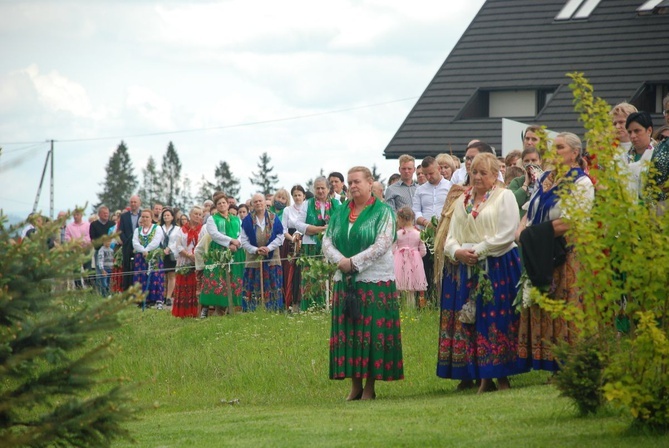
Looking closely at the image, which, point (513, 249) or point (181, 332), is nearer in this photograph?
point (513, 249)

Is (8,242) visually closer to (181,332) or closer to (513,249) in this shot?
(513,249)

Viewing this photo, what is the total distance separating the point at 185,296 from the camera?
2262 cm

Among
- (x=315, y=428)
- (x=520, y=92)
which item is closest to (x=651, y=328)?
(x=315, y=428)

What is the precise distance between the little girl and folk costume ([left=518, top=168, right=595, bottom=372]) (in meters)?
7.06

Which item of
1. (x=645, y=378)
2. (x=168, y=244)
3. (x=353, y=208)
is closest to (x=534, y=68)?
(x=168, y=244)

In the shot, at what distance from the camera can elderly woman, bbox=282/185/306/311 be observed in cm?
2114

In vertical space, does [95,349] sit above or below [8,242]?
below

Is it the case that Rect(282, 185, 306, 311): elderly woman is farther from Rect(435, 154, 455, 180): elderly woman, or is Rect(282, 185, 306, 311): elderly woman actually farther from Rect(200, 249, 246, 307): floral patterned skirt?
Rect(435, 154, 455, 180): elderly woman

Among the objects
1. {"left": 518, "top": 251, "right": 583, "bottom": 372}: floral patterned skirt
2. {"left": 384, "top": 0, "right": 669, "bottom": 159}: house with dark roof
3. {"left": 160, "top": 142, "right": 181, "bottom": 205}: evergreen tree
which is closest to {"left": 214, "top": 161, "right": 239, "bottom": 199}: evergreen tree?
{"left": 160, "top": 142, "right": 181, "bottom": 205}: evergreen tree

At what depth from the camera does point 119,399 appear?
22.9 ft

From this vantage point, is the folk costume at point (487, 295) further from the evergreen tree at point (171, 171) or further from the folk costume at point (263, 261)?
the evergreen tree at point (171, 171)

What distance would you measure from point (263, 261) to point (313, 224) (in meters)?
1.77

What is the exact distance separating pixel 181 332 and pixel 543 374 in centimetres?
876

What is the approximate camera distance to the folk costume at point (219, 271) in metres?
21.8
